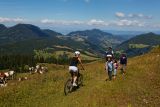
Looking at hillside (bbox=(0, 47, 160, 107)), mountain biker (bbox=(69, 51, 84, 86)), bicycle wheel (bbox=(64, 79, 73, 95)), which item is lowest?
hillside (bbox=(0, 47, 160, 107))

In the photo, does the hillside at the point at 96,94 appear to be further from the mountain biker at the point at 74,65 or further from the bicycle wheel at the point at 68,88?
the mountain biker at the point at 74,65

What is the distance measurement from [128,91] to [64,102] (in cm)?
681

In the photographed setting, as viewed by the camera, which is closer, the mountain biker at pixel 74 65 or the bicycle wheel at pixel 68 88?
the mountain biker at pixel 74 65

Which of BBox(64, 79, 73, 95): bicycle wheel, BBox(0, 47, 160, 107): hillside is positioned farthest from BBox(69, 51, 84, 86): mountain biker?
BBox(0, 47, 160, 107): hillside

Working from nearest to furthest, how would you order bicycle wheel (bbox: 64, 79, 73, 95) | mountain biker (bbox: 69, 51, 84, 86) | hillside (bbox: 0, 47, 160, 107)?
hillside (bbox: 0, 47, 160, 107), mountain biker (bbox: 69, 51, 84, 86), bicycle wheel (bbox: 64, 79, 73, 95)

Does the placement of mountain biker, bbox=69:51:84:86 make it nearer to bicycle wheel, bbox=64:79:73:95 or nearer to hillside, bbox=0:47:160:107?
bicycle wheel, bbox=64:79:73:95

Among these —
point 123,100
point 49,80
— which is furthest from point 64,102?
point 49,80

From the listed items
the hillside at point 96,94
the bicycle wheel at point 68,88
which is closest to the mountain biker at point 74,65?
the bicycle wheel at point 68,88

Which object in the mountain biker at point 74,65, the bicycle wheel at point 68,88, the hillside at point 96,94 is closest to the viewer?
the hillside at point 96,94

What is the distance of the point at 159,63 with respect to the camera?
1909 inches

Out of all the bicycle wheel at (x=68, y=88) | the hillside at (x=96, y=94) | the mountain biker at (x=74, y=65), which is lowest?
the hillside at (x=96, y=94)

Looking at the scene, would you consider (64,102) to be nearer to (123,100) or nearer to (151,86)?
(123,100)

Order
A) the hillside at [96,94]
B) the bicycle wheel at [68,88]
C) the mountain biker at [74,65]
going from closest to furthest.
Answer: the hillside at [96,94] → the mountain biker at [74,65] → the bicycle wheel at [68,88]

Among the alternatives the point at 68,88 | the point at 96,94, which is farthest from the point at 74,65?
the point at 96,94
